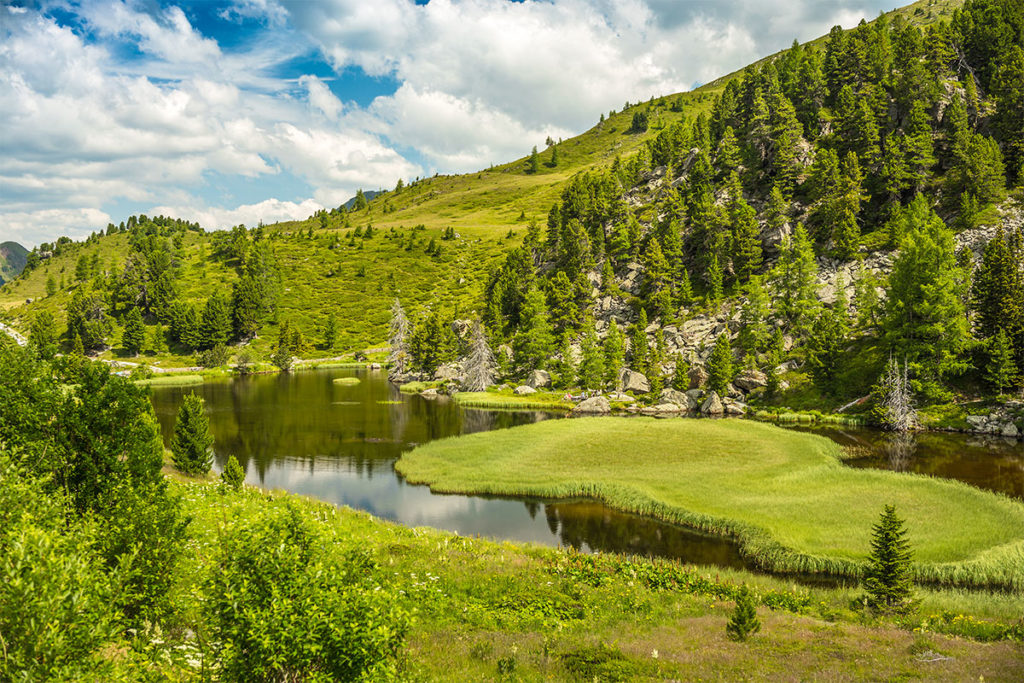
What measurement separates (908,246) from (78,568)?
90347 mm

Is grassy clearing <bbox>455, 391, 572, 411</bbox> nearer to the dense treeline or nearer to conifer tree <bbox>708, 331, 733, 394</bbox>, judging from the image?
the dense treeline

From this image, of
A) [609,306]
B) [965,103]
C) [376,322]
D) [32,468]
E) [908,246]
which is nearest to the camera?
[32,468]

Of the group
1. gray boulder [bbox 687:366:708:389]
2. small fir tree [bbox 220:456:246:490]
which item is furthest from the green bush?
gray boulder [bbox 687:366:708:389]

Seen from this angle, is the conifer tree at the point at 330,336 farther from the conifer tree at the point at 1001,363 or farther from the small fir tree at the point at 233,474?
the conifer tree at the point at 1001,363

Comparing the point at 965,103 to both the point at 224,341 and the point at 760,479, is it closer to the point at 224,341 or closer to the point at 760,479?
the point at 760,479

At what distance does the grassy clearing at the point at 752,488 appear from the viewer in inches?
1225

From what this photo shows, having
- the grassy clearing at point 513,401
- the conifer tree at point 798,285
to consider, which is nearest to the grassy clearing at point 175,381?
the grassy clearing at point 513,401

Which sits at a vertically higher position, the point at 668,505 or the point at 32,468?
the point at 32,468

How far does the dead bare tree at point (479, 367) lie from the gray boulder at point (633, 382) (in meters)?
27.6

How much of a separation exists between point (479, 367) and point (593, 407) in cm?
3164

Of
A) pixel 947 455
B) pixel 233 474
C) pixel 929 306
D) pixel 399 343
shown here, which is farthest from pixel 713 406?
pixel 399 343

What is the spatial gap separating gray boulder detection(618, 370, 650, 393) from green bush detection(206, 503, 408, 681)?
88964 mm

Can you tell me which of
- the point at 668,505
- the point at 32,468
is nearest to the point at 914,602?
the point at 668,505

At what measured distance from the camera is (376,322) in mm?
190500
